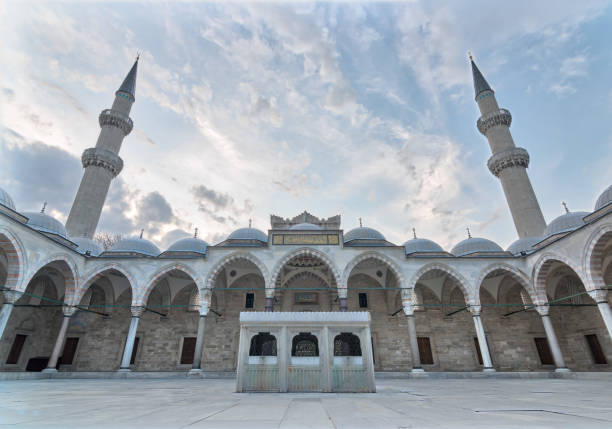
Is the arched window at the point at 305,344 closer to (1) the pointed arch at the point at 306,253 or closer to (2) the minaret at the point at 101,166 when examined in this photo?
(1) the pointed arch at the point at 306,253

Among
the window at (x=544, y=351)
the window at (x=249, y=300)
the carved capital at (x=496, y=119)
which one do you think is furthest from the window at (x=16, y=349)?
the carved capital at (x=496, y=119)

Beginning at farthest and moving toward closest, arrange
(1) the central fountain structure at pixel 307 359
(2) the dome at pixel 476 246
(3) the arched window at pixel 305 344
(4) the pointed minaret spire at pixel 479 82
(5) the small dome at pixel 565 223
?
1. (4) the pointed minaret spire at pixel 479 82
2. (2) the dome at pixel 476 246
3. (5) the small dome at pixel 565 223
4. (3) the arched window at pixel 305 344
5. (1) the central fountain structure at pixel 307 359

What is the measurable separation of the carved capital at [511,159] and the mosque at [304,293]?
0.39 ft

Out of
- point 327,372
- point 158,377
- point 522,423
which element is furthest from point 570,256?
point 158,377

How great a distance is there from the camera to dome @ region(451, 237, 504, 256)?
17.1 meters

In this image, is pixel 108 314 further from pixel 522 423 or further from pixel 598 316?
pixel 598 316

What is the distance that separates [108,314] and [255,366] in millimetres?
14276

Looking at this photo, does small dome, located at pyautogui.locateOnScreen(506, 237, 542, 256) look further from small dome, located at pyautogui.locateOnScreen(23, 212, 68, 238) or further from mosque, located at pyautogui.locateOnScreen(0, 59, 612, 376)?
small dome, located at pyautogui.locateOnScreen(23, 212, 68, 238)

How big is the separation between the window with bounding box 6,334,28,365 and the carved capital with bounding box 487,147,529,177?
2867 cm

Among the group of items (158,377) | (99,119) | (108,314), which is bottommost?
(158,377)

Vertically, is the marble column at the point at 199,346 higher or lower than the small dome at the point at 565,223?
lower

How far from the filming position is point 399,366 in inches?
618

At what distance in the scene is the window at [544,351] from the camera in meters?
15.5

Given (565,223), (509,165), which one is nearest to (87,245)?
(565,223)
